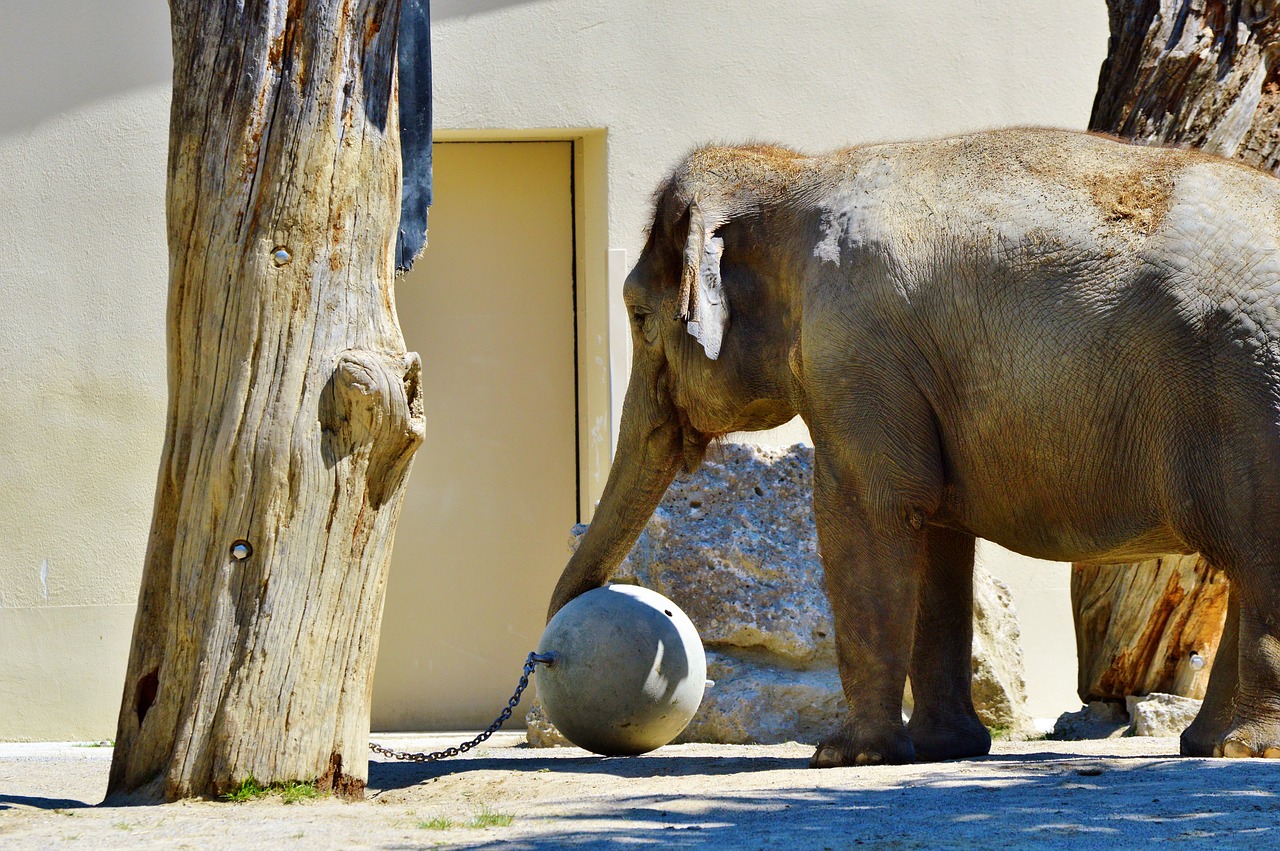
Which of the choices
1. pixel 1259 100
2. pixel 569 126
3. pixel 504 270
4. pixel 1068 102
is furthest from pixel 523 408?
pixel 1259 100

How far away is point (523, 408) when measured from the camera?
9.81 metres

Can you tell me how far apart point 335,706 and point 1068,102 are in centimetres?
624

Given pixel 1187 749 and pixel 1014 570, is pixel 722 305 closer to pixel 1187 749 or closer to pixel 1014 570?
pixel 1187 749

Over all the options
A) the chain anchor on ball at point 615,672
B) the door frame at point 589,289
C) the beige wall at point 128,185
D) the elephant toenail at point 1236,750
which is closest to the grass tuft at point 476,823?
the chain anchor on ball at point 615,672

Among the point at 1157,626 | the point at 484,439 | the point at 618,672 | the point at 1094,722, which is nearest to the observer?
the point at 618,672

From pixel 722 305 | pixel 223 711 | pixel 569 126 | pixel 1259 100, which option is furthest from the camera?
pixel 569 126

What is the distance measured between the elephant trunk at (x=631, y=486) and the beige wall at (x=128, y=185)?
8.30 feet

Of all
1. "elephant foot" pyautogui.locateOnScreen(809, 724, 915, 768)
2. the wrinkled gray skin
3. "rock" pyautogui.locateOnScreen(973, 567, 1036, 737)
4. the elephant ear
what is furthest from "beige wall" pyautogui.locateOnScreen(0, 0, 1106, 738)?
"elephant foot" pyautogui.locateOnScreen(809, 724, 915, 768)

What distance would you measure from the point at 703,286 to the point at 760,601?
2.05m

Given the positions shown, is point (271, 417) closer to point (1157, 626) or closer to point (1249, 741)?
point (1249, 741)

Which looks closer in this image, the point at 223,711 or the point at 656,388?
the point at 223,711

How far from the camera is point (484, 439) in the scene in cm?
975

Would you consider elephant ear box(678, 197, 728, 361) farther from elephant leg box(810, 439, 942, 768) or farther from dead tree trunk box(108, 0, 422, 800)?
dead tree trunk box(108, 0, 422, 800)

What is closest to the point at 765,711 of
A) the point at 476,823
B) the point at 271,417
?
the point at 271,417
